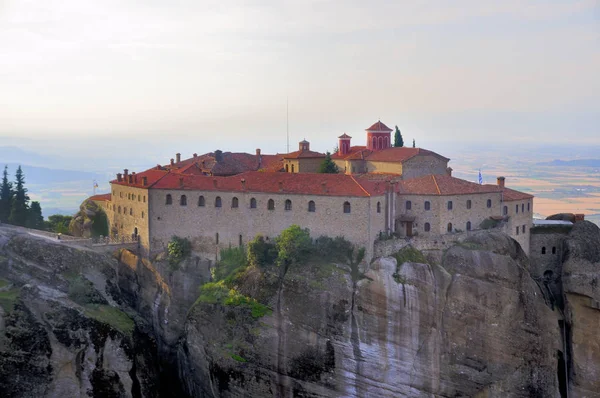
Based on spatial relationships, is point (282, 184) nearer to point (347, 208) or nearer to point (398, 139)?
point (347, 208)

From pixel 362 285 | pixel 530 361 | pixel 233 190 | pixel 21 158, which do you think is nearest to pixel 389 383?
pixel 362 285

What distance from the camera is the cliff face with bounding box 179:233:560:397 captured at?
44125mm

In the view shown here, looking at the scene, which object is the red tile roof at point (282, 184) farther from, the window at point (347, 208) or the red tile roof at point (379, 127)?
the red tile roof at point (379, 127)

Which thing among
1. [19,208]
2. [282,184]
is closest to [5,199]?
[19,208]

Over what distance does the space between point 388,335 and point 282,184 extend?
1151 cm

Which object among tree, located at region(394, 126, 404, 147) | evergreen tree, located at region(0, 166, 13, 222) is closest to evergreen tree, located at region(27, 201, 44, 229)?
evergreen tree, located at region(0, 166, 13, 222)

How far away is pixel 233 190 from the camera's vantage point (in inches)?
1893

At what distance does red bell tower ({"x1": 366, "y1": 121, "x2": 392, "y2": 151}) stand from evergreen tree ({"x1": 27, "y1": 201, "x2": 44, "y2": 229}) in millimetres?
26440

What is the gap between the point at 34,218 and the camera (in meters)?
56.8

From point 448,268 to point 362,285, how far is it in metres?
5.60

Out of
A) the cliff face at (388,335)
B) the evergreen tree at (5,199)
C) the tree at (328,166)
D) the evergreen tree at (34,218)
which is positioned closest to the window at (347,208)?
the cliff face at (388,335)

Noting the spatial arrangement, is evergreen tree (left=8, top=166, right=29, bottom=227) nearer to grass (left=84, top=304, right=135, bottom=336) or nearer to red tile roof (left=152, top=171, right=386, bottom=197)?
red tile roof (left=152, top=171, right=386, bottom=197)

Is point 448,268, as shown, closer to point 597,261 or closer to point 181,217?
point 597,261

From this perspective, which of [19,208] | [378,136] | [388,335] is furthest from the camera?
[378,136]
